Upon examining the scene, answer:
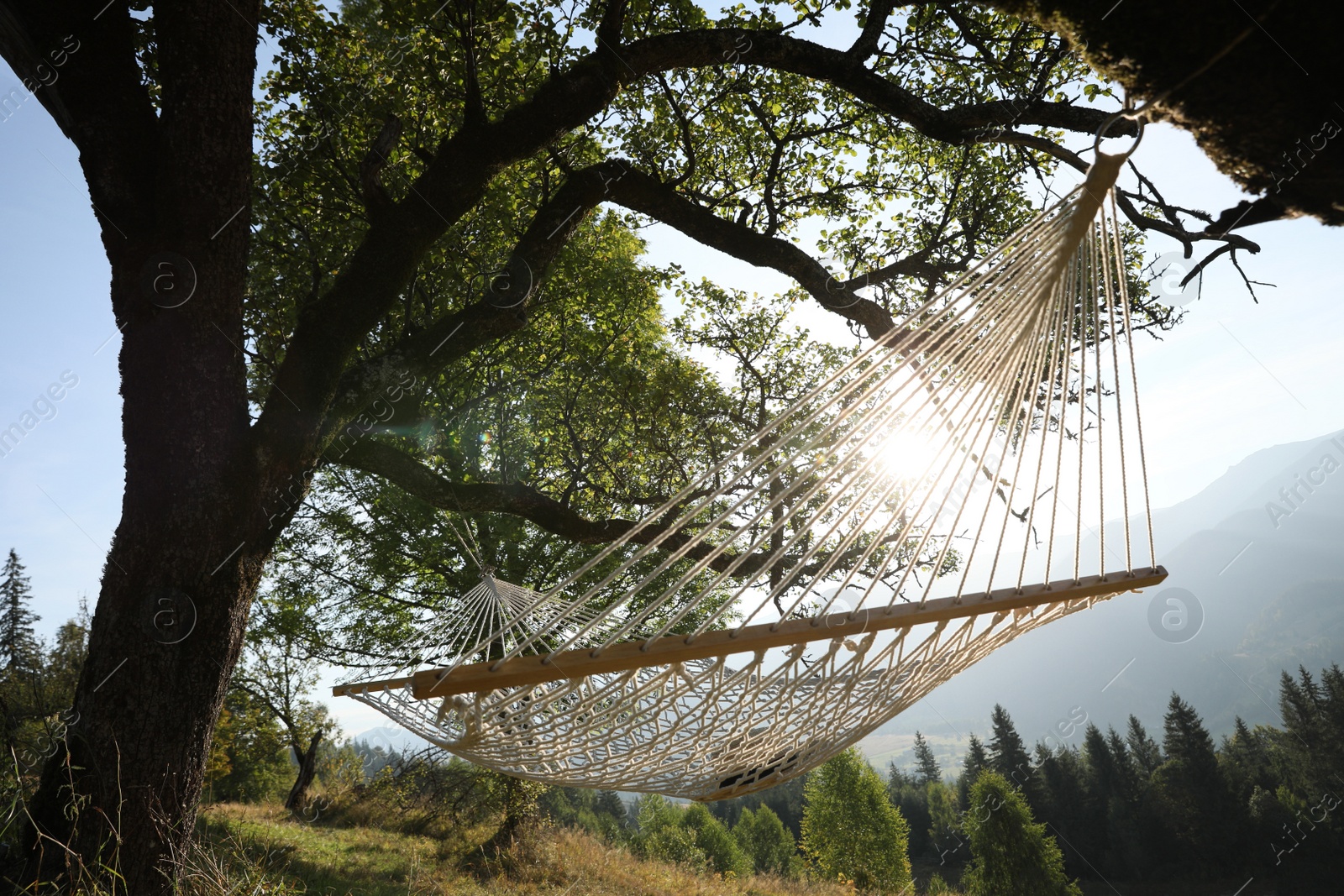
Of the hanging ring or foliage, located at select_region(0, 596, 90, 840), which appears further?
foliage, located at select_region(0, 596, 90, 840)

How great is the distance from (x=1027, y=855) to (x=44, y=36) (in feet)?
81.5

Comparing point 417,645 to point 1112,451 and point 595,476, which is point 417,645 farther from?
point 1112,451

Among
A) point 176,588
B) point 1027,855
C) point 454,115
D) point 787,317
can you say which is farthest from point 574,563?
point 1027,855

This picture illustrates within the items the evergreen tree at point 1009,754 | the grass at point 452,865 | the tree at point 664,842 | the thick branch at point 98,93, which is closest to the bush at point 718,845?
the tree at point 664,842

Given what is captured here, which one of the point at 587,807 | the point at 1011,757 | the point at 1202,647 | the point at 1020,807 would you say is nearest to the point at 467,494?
the point at 587,807

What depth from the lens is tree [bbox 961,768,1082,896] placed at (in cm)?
1906

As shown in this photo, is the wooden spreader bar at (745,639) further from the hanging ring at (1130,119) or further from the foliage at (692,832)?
the foliage at (692,832)

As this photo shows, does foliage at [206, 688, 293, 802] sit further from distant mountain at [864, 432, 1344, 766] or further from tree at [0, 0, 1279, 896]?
distant mountain at [864, 432, 1344, 766]

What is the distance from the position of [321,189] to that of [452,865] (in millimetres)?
5142

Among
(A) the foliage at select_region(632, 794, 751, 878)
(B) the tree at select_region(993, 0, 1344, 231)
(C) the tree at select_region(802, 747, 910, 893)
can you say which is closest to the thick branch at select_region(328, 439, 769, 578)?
(B) the tree at select_region(993, 0, 1344, 231)

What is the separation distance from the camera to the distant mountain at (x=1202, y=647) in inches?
3600

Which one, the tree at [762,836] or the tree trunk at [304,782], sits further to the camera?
the tree at [762,836]

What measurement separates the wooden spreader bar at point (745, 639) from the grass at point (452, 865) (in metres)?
2.59

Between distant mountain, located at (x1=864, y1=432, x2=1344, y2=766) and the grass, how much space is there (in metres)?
85.8
